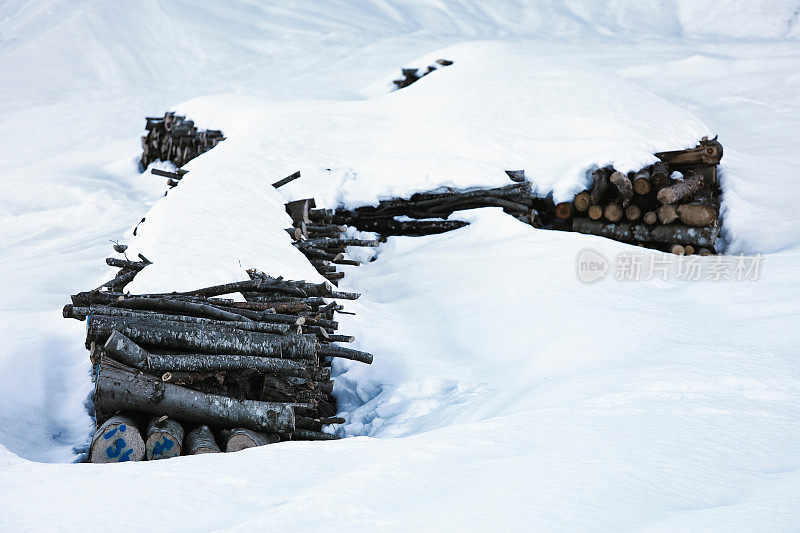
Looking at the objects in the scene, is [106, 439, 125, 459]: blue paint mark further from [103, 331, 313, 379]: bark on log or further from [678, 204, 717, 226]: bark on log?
[678, 204, 717, 226]: bark on log

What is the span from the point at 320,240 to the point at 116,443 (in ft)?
15.3

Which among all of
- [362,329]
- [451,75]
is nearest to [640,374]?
[362,329]

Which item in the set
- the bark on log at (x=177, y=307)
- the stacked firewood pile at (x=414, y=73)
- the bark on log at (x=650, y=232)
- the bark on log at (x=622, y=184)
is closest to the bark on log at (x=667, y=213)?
the bark on log at (x=650, y=232)

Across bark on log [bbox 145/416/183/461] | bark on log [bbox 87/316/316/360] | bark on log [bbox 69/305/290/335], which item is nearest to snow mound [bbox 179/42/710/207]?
bark on log [bbox 69/305/290/335]

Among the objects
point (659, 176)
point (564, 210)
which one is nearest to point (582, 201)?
point (564, 210)

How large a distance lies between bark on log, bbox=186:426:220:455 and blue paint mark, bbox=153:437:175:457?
0.44 feet

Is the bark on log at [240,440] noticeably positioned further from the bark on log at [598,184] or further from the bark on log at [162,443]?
the bark on log at [598,184]

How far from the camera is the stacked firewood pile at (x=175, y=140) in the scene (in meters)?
13.7

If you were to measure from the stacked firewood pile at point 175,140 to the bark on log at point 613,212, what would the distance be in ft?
25.1

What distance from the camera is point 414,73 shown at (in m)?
16.8

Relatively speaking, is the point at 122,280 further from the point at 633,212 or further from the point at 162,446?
the point at 633,212

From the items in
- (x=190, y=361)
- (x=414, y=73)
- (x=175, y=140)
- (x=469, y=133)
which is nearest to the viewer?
(x=190, y=361)

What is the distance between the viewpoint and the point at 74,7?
2783 cm

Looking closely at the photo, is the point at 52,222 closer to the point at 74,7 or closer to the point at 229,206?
the point at 229,206
